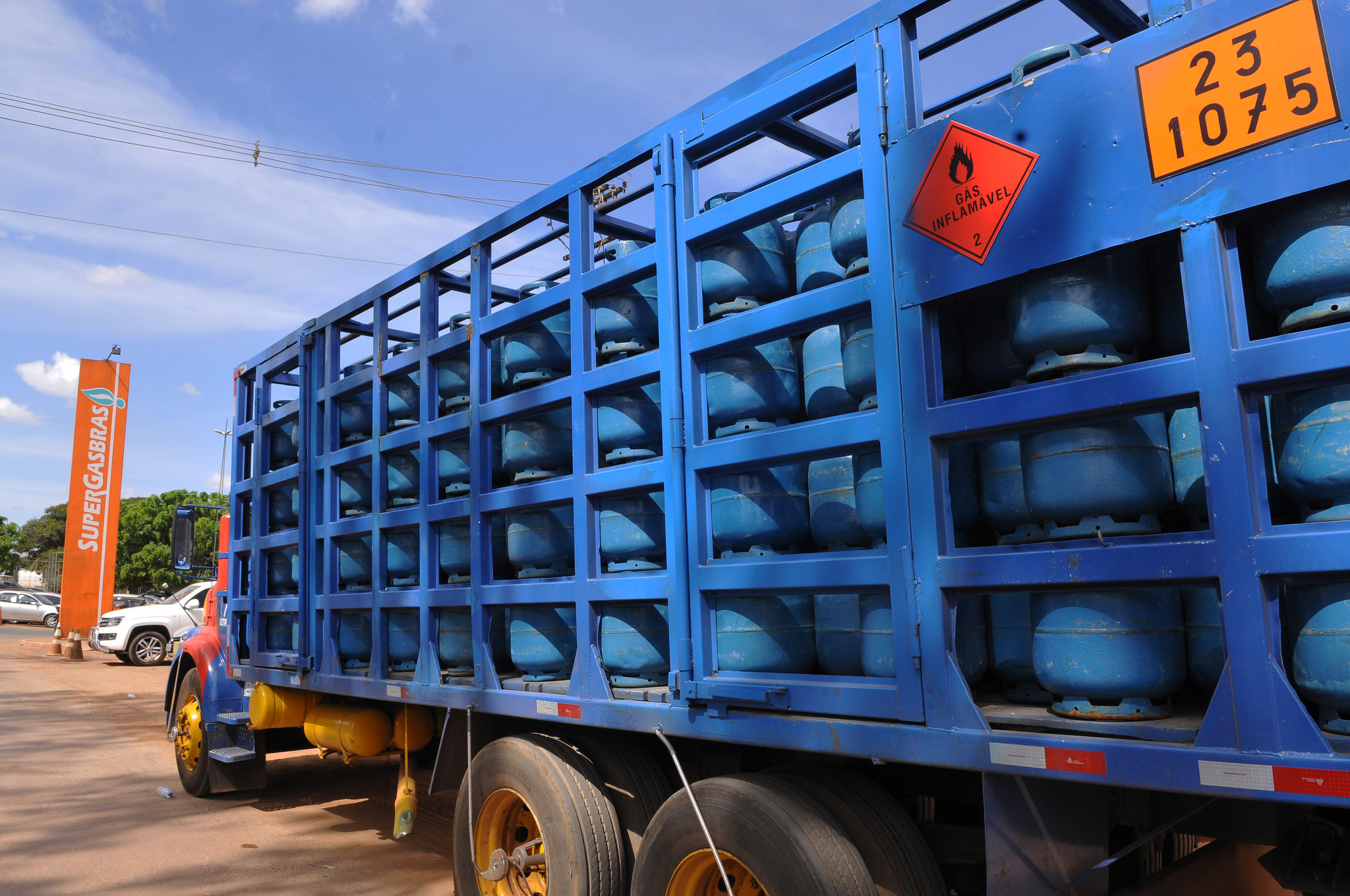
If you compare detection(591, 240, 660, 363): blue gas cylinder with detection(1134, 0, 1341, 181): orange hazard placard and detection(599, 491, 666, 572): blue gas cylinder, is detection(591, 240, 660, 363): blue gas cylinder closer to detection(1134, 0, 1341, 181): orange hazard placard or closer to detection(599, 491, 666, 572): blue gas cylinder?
detection(599, 491, 666, 572): blue gas cylinder

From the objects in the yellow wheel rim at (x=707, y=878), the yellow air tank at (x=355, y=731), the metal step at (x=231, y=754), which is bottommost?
the metal step at (x=231, y=754)

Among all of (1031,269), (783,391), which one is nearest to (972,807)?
(783,391)

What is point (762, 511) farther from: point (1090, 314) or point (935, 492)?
point (1090, 314)

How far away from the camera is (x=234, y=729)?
7387mm

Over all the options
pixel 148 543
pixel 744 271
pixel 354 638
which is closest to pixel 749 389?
pixel 744 271

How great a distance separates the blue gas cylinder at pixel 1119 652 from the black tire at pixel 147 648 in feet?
73.3

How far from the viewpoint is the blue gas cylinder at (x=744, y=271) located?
330 cm

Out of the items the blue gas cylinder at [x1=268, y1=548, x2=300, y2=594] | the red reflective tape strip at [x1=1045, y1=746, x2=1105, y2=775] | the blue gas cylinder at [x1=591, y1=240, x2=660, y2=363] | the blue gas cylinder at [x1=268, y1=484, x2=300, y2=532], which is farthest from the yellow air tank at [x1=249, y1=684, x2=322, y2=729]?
the red reflective tape strip at [x1=1045, y1=746, x2=1105, y2=775]

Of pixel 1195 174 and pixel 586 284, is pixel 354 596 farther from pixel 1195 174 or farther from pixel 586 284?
pixel 1195 174

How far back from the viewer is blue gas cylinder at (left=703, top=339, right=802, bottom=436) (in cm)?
325

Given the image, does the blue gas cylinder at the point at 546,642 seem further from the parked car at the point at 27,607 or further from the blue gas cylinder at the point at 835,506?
the parked car at the point at 27,607

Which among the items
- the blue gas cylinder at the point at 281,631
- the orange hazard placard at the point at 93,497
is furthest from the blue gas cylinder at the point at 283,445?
the orange hazard placard at the point at 93,497

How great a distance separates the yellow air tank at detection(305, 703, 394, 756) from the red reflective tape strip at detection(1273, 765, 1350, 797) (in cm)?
540

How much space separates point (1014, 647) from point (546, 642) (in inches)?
85.8
